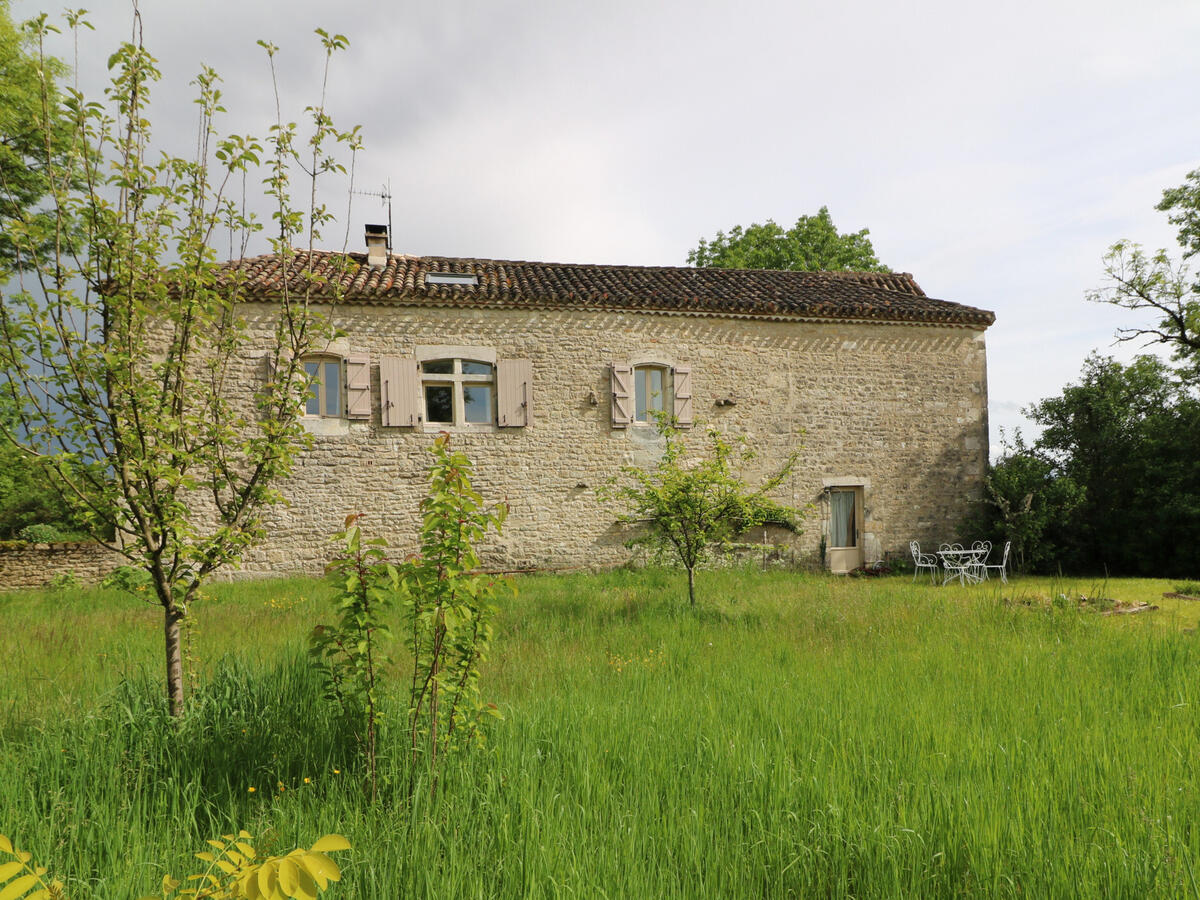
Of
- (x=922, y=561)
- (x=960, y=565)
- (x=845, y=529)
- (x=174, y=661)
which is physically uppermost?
(x=174, y=661)

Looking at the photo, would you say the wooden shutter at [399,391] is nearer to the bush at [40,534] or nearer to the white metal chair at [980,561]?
the bush at [40,534]

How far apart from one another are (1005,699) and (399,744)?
11.3 ft

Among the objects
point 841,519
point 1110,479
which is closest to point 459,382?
point 841,519

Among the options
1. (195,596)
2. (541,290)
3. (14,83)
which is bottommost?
(195,596)

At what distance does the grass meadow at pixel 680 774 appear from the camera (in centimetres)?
216

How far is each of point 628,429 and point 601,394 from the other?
2.88 ft

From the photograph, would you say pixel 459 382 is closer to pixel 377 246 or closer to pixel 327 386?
pixel 327 386

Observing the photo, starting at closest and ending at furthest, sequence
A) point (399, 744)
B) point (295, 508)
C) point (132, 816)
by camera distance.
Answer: point (132, 816), point (399, 744), point (295, 508)

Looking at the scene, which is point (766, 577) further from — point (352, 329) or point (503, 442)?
point (352, 329)

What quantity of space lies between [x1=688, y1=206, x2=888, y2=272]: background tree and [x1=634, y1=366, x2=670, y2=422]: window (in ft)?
38.1

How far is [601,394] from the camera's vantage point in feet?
40.9

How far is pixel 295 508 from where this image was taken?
11180 millimetres

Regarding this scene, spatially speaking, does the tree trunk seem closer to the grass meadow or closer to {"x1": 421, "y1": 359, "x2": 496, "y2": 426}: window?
the grass meadow

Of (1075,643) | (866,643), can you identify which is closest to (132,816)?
(866,643)
